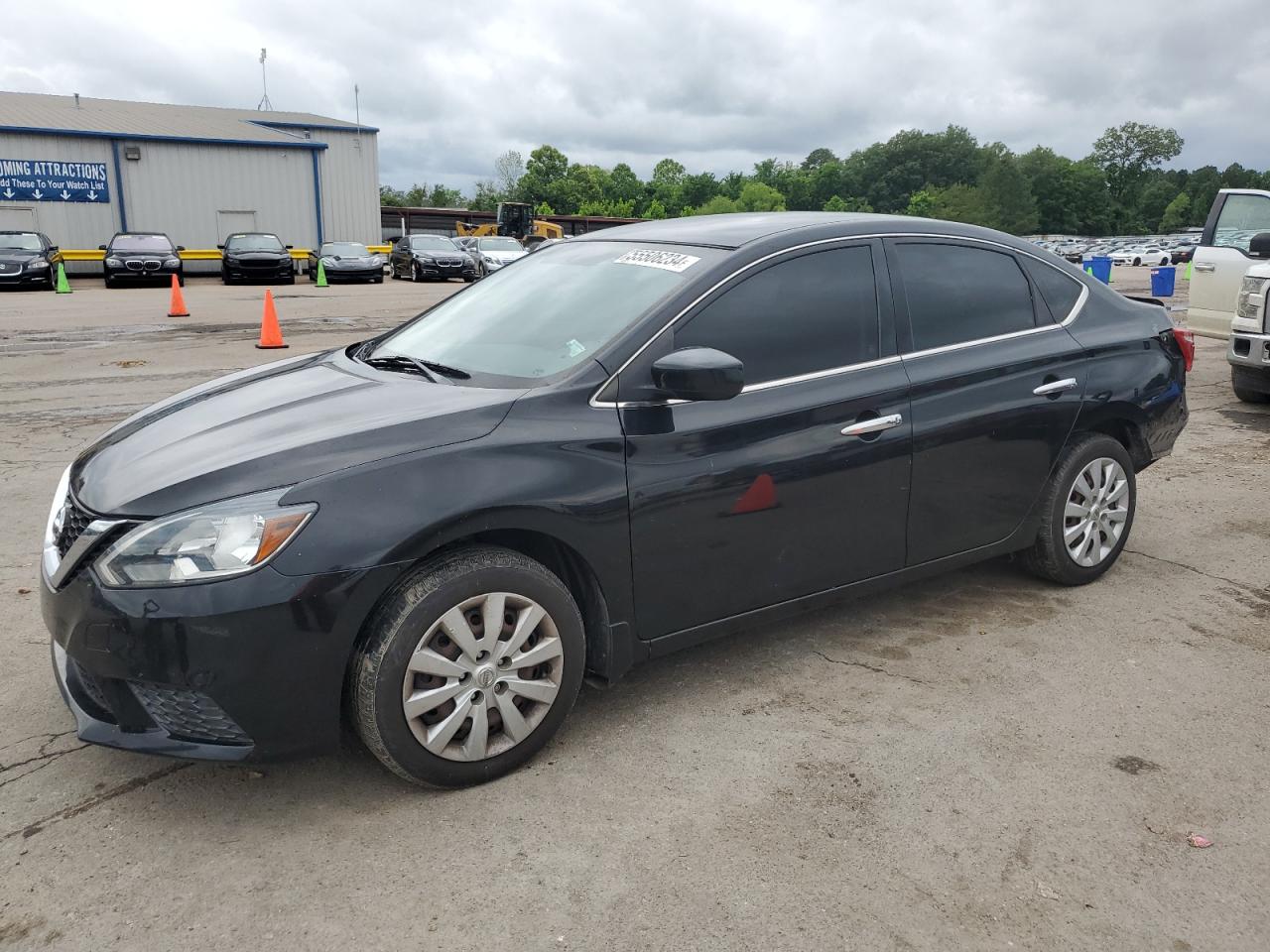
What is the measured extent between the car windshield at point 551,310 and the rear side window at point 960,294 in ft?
2.94

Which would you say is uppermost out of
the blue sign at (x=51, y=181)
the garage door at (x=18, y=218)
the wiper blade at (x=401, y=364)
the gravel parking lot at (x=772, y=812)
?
the blue sign at (x=51, y=181)

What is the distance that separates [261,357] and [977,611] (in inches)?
398

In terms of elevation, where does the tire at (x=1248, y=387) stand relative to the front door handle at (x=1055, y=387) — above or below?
below

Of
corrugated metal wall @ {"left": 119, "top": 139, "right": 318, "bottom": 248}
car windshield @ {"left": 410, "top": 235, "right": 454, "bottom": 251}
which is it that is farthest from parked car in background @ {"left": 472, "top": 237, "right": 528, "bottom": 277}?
corrugated metal wall @ {"left": 119, "top": 139, "right": 318, "bottom": 248}

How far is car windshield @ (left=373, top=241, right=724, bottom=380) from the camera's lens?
3.45m

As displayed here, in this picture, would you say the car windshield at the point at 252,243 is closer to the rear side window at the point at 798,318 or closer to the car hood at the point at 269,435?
the car hood at the point at 269,435

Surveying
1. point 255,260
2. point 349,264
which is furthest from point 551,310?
point 349,264

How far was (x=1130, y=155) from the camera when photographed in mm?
130375

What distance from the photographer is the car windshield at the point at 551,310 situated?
3447 millimetres

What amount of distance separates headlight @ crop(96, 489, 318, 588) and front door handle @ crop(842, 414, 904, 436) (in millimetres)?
1890

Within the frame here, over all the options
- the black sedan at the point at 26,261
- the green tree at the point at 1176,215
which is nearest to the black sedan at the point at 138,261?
the black sedan at the point at 26,261

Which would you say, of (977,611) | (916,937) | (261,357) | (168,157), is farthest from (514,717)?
(168,157)

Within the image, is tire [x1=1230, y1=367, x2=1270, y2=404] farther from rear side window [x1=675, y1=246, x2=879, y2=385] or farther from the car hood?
the car hood

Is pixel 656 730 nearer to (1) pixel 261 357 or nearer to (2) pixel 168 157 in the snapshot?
(1) pixel 261 357
